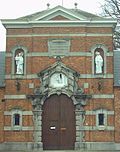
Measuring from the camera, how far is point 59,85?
29141 millimetres

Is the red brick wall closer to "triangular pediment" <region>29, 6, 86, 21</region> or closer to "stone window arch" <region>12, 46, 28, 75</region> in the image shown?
"stone window arch" <region>12, 46, 28, 75</region>

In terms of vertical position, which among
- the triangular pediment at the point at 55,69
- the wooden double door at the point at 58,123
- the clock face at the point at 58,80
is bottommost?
the wooden double door at the point at 58,123

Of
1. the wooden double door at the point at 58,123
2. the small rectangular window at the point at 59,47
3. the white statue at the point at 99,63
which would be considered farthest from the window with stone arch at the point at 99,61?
the wooden double door at the point at 58,123

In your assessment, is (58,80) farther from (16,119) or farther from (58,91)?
(16,119)

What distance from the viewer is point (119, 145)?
28.7 m

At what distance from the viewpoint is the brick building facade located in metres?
28.9

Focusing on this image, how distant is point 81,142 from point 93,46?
5793mm

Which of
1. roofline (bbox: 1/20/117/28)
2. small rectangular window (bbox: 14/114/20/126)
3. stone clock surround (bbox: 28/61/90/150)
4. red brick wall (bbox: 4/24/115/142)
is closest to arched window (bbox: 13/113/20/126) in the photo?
small rectangular window (bbox: 14/114/20/126)

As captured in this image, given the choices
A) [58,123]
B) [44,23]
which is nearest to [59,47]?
[44,23]

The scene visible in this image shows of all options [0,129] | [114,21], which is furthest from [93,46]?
[0,129]

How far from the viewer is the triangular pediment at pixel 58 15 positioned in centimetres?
2934

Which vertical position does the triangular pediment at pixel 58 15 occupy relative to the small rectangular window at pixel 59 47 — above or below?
above

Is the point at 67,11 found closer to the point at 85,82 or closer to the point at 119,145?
the point at 85,82

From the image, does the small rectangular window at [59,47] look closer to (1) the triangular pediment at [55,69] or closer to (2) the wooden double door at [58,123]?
(1) the triangular pediment at [55,69]
